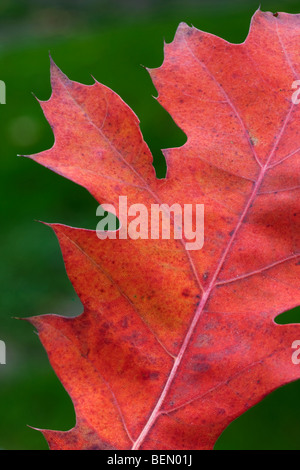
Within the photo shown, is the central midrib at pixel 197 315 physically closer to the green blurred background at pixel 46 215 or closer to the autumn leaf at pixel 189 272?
the autumn leaf at pixel 189 272

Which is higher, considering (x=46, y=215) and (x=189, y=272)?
(x=189, y=272)

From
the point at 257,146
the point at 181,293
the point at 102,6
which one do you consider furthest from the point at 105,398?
the point at 102,6

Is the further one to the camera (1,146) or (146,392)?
(1,146)

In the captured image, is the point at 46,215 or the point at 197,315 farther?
the point at 46,215

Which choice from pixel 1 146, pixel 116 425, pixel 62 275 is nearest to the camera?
pixel 116 425

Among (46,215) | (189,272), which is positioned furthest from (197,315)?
(46,215)

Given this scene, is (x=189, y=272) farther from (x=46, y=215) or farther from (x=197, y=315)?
(x=46, y=215)

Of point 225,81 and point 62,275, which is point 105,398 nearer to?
point 225,81
